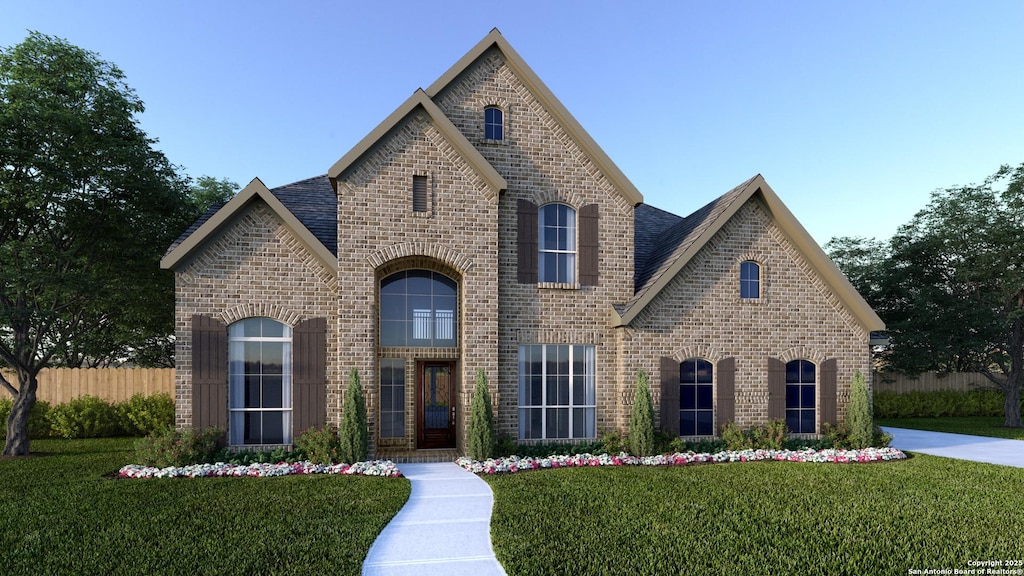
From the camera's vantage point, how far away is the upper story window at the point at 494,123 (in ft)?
48.1

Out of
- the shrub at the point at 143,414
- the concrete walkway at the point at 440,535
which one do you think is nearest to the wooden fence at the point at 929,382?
the concrete walkway at the point at 440,535

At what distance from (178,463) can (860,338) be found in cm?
1619

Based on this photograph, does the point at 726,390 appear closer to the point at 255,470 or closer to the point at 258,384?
the point at 255,470

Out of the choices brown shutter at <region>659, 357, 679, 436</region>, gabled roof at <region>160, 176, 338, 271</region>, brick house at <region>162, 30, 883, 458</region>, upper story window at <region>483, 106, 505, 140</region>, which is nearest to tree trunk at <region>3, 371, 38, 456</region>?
brick house at <region>162, 30, 883, 458</region>

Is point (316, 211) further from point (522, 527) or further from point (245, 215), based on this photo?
point (522, 527)

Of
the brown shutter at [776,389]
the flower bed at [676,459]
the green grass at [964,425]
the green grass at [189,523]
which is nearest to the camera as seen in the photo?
the green grass at [189,523]

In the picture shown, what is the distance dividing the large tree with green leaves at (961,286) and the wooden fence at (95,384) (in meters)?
26.8

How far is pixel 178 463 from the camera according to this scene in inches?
481

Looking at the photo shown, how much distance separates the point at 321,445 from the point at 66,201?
9227 millimetres

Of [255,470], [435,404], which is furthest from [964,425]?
[255,470]

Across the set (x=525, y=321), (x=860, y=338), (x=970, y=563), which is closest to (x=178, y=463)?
(x=525, y=321)

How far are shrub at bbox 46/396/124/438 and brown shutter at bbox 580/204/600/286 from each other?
49.9ft

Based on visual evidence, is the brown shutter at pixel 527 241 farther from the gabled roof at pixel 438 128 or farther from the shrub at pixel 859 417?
the shrub at pixel 859 417

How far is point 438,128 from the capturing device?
13742 millimetres
